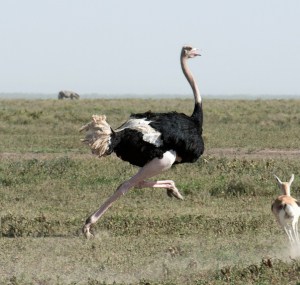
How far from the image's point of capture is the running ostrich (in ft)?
33.0

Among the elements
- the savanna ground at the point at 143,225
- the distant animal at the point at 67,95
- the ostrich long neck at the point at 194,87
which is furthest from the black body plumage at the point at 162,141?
the distant animal at the point at 67,95

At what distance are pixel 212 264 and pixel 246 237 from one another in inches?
57.5

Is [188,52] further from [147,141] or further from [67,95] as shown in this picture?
[67,95]

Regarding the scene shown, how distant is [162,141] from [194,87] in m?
0.95

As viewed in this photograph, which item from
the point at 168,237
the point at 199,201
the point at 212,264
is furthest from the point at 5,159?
the point at 212,264

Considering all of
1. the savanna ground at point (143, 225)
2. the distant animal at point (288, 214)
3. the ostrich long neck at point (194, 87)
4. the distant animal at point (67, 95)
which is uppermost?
the ostrich long neck at point (194, 87)

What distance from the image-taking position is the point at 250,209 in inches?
466

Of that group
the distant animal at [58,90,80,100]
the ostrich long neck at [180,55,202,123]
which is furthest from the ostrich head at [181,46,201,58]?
the distant animal at [58,90,80,100]

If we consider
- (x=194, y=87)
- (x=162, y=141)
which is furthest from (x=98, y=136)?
(x=194, y=87)

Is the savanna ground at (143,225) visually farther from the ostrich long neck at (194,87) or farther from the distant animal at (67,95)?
the distant animal at (67,95)

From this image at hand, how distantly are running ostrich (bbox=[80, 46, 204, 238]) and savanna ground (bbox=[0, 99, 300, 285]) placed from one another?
2.02 ft

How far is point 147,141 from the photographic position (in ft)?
33.0

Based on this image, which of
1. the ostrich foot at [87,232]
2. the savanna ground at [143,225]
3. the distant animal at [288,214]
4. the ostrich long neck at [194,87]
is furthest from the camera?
the ostrich long neck at [194,87]

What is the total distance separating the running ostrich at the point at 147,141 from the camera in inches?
396
